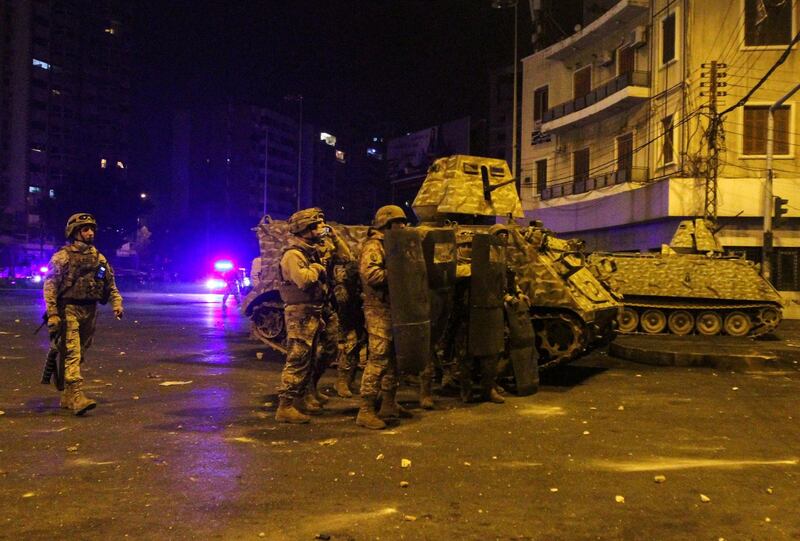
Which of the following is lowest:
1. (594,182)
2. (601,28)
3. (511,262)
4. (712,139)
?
(511,262)

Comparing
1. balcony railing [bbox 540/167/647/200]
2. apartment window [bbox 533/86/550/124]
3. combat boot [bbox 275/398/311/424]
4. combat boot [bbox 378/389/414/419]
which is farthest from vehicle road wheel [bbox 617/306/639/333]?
apartment window [bbox 533/86/550/124]

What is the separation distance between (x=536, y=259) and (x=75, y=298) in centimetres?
589

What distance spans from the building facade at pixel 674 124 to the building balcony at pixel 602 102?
0.15ft

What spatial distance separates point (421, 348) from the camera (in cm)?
698

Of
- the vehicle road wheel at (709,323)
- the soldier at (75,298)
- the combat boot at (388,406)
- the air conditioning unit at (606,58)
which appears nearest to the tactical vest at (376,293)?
the combat boot at (388,406)

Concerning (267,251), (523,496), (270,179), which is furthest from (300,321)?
(270,179)

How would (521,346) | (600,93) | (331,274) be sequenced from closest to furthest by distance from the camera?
1. (331,274)
2. (521,346)
3. (600,93)

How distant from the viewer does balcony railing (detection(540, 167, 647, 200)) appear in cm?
2666

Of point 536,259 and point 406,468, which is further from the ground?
point 536,259

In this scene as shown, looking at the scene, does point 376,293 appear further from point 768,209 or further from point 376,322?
point 768,209

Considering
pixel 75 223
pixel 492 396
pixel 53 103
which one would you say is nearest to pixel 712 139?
pixel 492 396

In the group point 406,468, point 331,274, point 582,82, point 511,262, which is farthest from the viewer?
point 582,82

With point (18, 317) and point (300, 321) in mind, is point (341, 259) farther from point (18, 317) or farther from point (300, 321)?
point (18, 317)

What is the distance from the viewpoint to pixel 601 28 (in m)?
29.2
